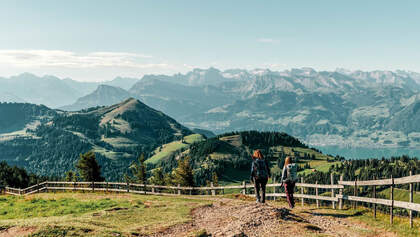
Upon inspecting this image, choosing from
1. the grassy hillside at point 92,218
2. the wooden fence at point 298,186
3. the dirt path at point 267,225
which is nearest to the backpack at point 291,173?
the dirt path at point 267,225

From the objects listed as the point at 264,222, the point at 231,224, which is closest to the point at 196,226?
the point at 231,224

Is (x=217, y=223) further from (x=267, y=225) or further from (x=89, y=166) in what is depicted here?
(x=89, y=166)

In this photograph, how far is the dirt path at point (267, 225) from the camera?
15.4m

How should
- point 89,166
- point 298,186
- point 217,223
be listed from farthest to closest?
1. point 89,166
2. point 298,186
3. point 217,223

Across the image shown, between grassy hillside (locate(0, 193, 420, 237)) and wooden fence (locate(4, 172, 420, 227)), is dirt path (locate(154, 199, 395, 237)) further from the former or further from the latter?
wooden fence (locate(4, 172, 420, 227))

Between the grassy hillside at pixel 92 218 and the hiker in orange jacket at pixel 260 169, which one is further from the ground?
the hiker in orange jacket at pixel 260 169

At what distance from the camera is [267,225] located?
16266mm

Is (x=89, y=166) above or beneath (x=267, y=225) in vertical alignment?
beneath

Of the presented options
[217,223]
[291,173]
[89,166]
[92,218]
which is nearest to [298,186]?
[291,173]

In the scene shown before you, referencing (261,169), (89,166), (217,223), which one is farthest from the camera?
(89,166)

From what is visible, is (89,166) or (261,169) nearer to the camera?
(261,169)

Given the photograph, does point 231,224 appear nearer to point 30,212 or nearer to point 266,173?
point 266,173

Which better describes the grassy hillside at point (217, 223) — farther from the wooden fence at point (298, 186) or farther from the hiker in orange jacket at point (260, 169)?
the hiker in orange jacket at point (260, 169)

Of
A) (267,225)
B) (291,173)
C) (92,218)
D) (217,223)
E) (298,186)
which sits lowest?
(298,186)
